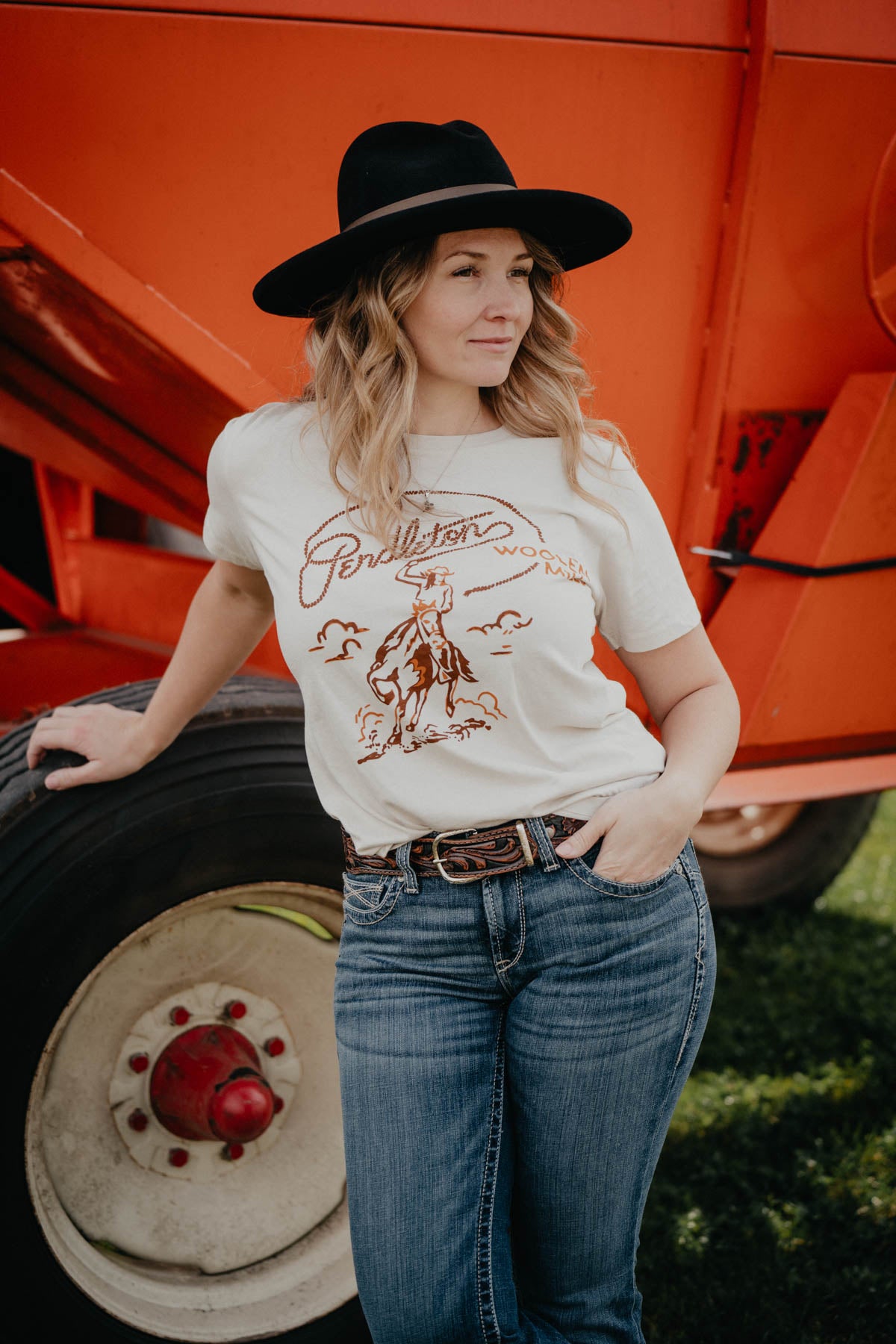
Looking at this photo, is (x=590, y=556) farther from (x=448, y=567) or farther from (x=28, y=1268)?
(x=28, y=1268)

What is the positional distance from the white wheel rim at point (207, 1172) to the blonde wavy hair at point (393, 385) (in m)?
0.80

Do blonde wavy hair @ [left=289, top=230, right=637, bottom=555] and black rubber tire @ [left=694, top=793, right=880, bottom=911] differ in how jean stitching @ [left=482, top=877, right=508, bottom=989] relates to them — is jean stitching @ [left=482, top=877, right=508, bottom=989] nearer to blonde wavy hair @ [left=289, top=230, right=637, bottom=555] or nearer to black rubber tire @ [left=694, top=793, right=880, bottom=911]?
blonde wavy hair @ [left=289, top=230, right=637, bottom=555]

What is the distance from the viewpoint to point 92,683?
8.71 feet

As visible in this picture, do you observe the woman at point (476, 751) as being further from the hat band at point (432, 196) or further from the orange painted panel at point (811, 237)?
the orange painted panel at point (811, 237)

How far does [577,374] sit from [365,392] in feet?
1.00

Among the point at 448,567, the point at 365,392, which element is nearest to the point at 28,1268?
the point at 448,567

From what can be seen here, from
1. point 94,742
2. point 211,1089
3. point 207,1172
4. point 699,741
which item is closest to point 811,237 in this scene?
point 699,741

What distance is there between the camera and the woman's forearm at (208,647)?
1579mm

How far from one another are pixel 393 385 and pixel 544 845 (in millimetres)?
593

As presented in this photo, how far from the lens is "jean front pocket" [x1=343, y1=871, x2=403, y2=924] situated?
1350 mm

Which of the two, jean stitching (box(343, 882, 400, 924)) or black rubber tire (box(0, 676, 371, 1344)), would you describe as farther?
black rubber tire (box(0, 676, 371, 1344))

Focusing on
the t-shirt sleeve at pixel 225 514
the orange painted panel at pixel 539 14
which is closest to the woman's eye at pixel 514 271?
the t-shirt sleeve at pixel 225 514

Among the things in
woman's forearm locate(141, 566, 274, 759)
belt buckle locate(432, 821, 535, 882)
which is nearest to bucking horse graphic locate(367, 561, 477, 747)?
belt buckle locate(432, 821, 535, 882)

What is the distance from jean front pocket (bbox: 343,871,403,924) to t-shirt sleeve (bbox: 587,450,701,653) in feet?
1.43
